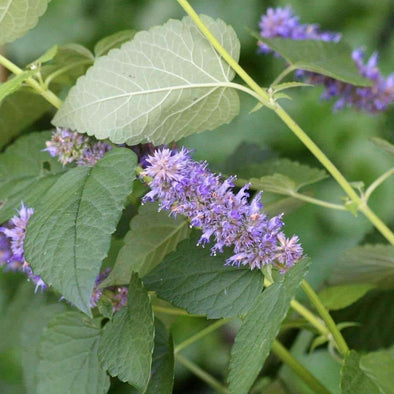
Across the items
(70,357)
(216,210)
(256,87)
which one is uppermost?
(256,87)

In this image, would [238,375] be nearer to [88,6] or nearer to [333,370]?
[333,370]

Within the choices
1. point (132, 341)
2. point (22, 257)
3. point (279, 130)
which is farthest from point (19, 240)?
point (279, 130)

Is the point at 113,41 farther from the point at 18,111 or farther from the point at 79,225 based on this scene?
the point at 79,225

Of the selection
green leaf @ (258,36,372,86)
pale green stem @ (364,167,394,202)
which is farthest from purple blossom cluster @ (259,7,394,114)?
pale green stem @ (364,167,394,202)

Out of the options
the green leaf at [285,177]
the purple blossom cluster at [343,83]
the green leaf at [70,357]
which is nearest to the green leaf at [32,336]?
the green leaf at [70,357]

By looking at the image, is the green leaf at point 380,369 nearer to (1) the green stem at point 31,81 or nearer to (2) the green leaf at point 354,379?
(2) the green leaf at point 354,379
